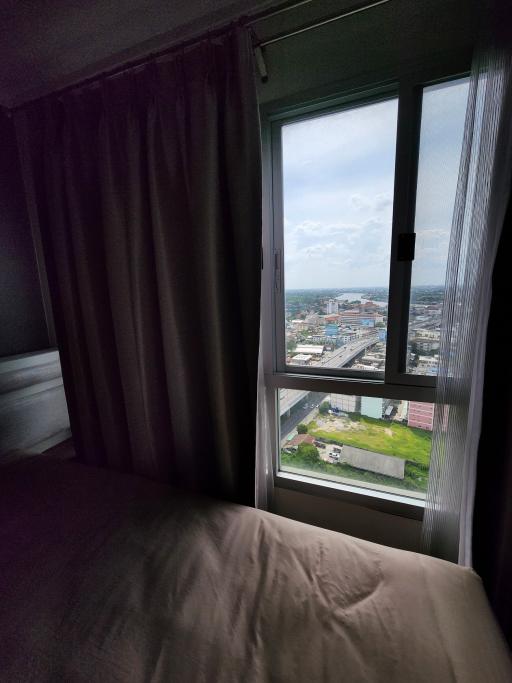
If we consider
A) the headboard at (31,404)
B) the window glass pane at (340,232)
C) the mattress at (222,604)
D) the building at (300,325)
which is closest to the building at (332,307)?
the window glass pane at (340,232)

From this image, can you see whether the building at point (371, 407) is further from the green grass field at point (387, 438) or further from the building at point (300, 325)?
the building at point (300, 325)

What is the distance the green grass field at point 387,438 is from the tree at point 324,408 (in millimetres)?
42

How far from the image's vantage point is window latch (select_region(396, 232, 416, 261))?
3.58 ft

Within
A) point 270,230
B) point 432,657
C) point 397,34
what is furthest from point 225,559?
point 397,34

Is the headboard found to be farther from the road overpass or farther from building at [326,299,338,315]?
building at [326,299,338,315]

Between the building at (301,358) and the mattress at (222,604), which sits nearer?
the mattress at (222,604)

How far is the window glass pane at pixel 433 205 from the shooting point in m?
1.02

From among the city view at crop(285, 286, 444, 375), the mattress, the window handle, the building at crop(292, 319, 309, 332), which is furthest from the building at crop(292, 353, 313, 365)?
the mattress

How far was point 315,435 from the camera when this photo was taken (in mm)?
1501

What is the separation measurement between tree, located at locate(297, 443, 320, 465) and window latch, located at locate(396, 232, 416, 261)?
106 centimetres

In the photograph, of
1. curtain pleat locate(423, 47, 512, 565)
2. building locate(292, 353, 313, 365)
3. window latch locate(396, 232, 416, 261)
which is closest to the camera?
curtain pleat locate(423, 47, 512, 565)

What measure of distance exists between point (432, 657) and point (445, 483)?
1.97ft

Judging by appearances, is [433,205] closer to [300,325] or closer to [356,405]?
[300,325]

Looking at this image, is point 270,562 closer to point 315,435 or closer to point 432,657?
point 432,657
